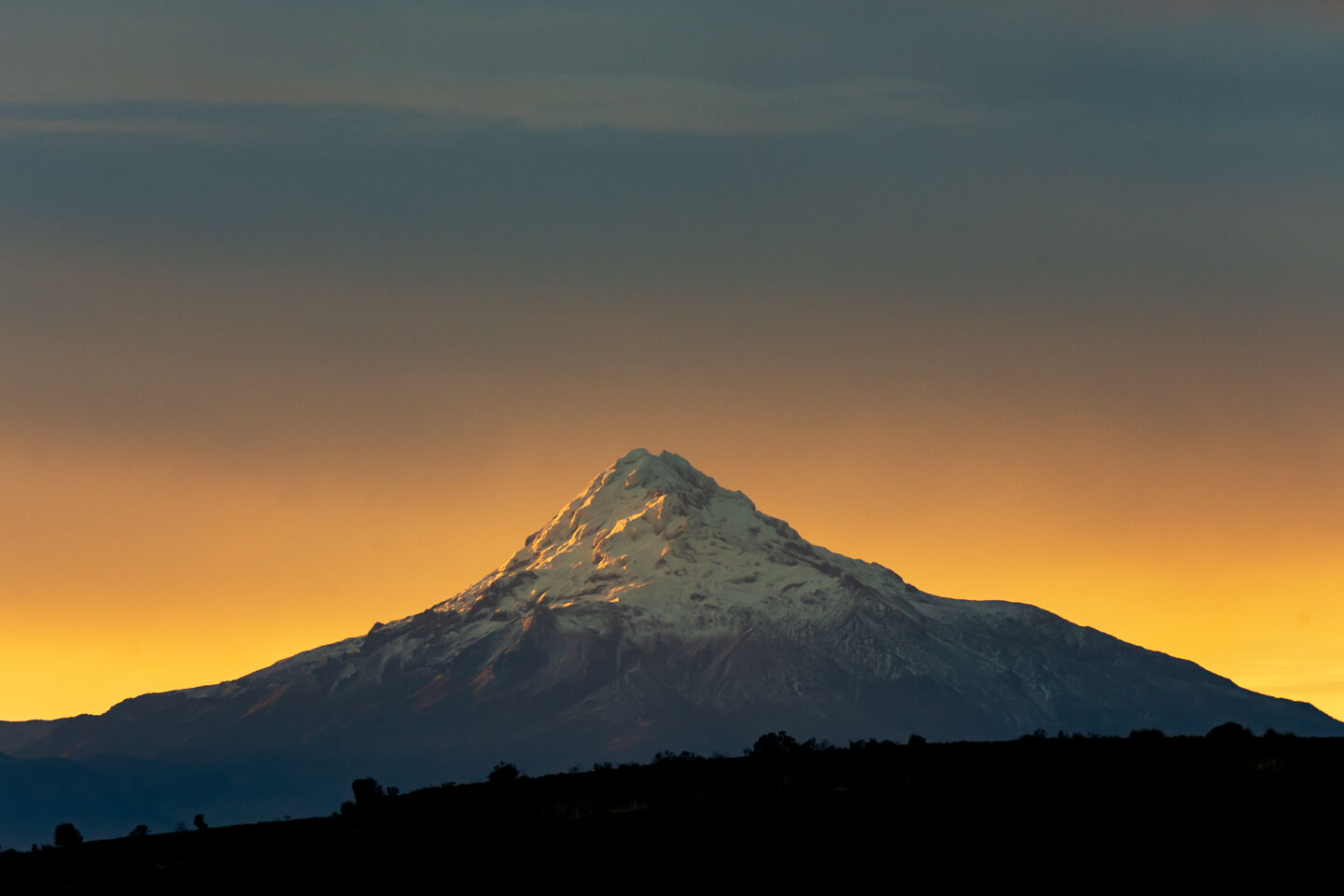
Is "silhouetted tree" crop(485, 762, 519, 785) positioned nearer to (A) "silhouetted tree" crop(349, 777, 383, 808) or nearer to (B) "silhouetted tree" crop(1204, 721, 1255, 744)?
(A) "silhouetted tree" crop(349, 777, 383, 808)

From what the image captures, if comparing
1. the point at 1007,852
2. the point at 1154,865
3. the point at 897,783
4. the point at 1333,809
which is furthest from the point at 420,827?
the point at 1333,809

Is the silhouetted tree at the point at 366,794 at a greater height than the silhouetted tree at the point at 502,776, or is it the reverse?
the silhouetted tree at the point at 502,776

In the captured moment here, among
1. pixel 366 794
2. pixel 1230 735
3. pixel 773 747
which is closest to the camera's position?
pixel 1230 735

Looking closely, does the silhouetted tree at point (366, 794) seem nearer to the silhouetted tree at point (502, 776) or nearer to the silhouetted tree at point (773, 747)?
the silhouetted tree at point (502, 776)

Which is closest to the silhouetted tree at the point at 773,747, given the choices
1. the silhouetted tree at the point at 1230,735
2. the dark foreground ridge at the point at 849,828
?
the dark foreground ridge at the point at 849,828

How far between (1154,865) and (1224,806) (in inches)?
158

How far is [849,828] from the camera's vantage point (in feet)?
136

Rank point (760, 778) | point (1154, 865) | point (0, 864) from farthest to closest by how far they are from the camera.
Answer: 1. point (0, 864)
2. point (760, 778)
3. point (1154, 865)

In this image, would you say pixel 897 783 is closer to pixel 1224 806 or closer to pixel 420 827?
pixel 1224 806

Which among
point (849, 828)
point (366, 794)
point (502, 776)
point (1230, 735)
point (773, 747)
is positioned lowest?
point (849, 828)

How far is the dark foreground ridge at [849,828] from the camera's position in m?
39.2

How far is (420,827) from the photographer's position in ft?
156

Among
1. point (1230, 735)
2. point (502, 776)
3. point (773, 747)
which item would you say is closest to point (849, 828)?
point (1230, 735)

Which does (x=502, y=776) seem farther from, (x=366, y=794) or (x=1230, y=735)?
(x=1230, y=735)
